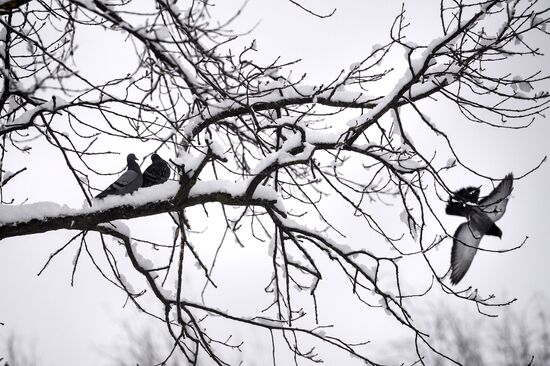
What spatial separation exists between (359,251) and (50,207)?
1985 millimetres

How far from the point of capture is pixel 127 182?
4422mm

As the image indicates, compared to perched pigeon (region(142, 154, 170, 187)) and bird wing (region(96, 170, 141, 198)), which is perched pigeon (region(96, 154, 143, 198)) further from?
perched pigeon (region(142, 154, 170, 187))

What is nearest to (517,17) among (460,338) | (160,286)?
(160,286)

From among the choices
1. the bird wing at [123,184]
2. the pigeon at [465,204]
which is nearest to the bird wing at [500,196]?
the pigeon at [465,204]

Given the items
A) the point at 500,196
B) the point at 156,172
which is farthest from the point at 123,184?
the point at 500,196

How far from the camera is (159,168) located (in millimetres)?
4973

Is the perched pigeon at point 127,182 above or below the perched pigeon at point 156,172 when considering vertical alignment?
below

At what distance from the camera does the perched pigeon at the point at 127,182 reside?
4.13 m

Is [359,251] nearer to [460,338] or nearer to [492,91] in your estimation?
Answer: [492,91]

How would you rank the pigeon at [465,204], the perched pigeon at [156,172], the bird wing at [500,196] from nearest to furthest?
the pigeon at [465,204] → the bird wing at [500,196] → the perched pigeon at [156,172]

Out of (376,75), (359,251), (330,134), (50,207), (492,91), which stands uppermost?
(376,75)

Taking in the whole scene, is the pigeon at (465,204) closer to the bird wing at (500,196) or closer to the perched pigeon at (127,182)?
the bird wing at (500,196)

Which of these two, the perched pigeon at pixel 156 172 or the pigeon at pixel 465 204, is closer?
the pigeon at pixel 465 204

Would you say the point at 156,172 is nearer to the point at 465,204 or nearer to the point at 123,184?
the point at 123,184
